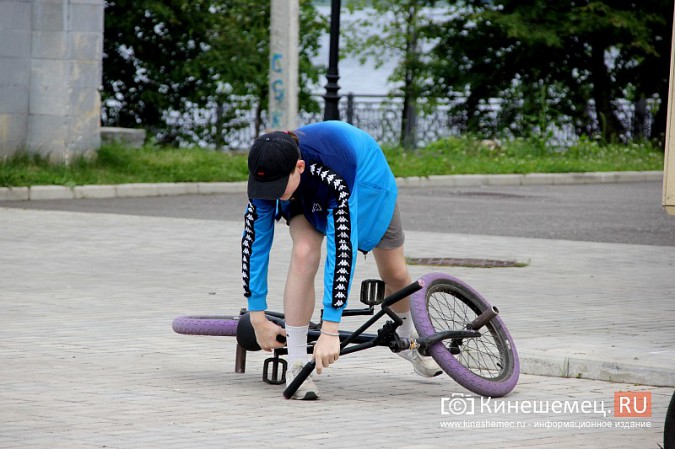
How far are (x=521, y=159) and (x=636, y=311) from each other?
53.7 ft

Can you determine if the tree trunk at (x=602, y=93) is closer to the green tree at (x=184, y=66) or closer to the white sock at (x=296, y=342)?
the green tree at (x=184, y=66)

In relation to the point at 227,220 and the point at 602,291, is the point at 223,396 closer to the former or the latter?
the point at 602,291

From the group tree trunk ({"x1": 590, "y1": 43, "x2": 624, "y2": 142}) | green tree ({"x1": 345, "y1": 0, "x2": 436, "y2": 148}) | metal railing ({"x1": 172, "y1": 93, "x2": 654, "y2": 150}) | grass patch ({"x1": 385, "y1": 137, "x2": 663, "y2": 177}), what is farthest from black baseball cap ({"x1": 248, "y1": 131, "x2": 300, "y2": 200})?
tree trunk ({"x1": 590, "y1": 43, "x2": 624, "y2": 142})

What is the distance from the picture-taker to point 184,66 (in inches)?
1063

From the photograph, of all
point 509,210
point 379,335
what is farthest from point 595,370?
point 509,210

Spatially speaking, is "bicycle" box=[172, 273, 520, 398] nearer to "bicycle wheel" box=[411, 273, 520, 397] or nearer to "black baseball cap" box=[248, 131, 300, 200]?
"bicycle wheel" box=[411, 273, 520, 397]

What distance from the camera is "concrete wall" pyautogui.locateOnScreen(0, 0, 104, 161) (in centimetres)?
1977

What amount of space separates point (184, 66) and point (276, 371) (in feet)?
68.2

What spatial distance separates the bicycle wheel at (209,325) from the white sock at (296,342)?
38 centimetres

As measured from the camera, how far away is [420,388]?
676 centimetres

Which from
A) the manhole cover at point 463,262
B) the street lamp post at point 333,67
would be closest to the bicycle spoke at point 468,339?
the manhole cover at point 463,262

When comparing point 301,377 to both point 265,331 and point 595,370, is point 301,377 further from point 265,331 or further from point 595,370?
point 595,370

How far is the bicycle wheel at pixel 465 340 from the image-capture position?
6441mm

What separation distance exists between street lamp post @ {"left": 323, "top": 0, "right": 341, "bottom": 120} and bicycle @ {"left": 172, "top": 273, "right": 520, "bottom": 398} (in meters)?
12.3
